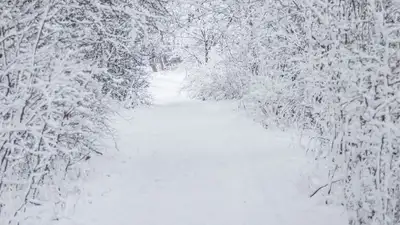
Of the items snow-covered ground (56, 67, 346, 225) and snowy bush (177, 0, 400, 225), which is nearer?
snowy bush (177, 0, 400, 225)

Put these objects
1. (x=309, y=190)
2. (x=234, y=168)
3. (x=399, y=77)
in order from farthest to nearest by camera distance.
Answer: (x=234, y=168), (x=309, y=190), (x=399, y=77)

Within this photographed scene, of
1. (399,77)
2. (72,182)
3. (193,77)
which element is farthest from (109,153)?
(193,77)

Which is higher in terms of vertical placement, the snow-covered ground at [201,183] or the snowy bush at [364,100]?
the snowy bush at [364,100]

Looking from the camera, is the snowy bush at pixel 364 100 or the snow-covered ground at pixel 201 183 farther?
the snow-covered ground at pixel 201 183

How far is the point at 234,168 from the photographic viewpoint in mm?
6738

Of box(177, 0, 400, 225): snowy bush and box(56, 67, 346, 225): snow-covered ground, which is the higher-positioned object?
box(177, 0, 400, 225): snowy bush

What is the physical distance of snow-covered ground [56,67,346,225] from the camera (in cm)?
471

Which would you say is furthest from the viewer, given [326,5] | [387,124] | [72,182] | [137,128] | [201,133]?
[137,128]

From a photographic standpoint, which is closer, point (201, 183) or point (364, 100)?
point (364, 100)

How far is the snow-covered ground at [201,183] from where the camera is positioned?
471 cm

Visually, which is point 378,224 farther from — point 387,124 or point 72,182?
point 72,182

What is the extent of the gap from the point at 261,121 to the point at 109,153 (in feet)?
14.2

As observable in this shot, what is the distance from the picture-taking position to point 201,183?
605cm

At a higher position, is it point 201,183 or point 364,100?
point 364,100
